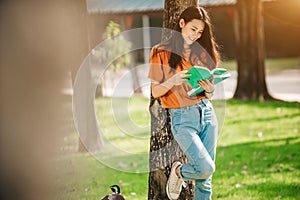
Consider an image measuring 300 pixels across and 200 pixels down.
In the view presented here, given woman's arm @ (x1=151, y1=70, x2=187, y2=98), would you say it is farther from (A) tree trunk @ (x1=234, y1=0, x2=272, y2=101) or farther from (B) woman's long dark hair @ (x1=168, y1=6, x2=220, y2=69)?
(A) tree trunk @ (x1=234, y1=0, x2=272, y2=101)

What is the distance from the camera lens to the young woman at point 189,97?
324 centimetres

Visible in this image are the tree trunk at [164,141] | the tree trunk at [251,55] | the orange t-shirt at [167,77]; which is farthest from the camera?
the tree trunk at [251,55]

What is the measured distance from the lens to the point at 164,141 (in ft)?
12.0

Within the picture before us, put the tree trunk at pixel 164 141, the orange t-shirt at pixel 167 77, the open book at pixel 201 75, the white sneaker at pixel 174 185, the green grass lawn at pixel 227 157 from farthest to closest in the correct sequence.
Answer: the green grass lawn at pixel 227 157 → the tree trunk at pixel 164 141 → the white sneaker at pixel 174 185 → the orange t-shirt at pixel 167 77 → the open book at pixel 201 75

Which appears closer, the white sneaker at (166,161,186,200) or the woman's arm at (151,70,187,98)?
the woman's arm at (151,70,187,98)

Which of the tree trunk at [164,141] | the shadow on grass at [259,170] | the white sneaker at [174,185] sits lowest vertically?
the shadow on grass at [259,170]

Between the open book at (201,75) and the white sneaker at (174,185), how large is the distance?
0.48 meters

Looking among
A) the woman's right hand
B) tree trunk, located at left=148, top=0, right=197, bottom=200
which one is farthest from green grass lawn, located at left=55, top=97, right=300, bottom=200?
the woman's right hand

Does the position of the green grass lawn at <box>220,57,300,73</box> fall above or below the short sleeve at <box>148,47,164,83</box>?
below

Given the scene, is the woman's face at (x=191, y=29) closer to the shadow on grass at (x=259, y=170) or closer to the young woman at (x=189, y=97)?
the young woman at (x=189, y=97)

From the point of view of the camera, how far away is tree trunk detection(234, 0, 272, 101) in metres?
8.63

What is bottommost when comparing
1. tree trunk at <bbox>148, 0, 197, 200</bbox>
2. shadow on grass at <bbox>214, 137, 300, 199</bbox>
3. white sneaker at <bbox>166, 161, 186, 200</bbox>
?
shadow on grass at <bbox>214, 137, 300, 199</bbox>

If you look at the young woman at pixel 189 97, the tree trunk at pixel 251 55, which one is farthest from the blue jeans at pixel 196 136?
the tree trunk at pixel 251 55

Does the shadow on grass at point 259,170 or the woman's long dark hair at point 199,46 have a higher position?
the woman's long dark hair at point 199,46
